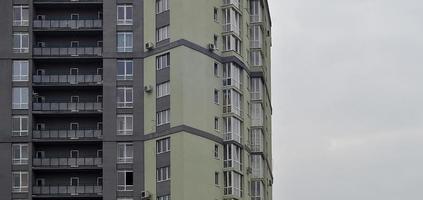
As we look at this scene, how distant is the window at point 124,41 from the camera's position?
11438 centimetres

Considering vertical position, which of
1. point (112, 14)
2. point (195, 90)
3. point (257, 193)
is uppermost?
point (112, 14)

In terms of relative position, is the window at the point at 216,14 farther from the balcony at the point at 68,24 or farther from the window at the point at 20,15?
the window at the point at 20,15

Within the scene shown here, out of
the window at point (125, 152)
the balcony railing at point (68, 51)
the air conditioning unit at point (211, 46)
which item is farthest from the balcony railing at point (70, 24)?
the window at point (125, 152)

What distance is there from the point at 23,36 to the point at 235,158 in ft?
86.2

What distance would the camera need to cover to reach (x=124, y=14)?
115 meters

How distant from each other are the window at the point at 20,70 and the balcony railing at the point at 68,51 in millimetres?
1903

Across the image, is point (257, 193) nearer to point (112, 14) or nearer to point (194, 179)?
point (194, 179)

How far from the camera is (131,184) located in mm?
110500

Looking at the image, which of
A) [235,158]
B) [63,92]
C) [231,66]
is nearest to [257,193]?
[235,158]

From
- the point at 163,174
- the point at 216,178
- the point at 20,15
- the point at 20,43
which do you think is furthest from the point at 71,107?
the point at 216,178

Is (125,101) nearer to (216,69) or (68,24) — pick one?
(216,69)

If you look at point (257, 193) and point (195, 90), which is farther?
point (257, 193)

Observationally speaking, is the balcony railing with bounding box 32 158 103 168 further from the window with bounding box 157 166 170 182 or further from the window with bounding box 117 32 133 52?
the window with bounding box 117 32 133 52

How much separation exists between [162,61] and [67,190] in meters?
16.8
